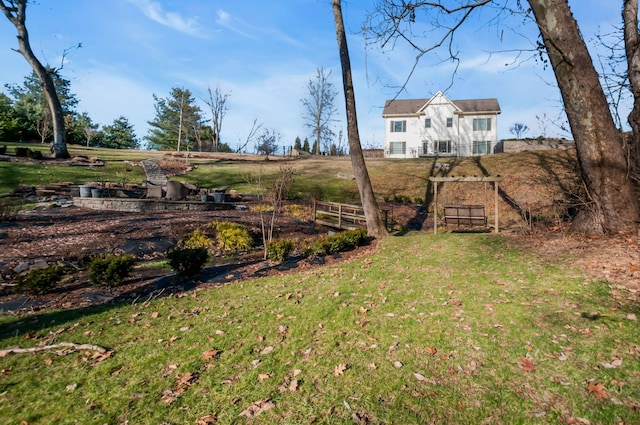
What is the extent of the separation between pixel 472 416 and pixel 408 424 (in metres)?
0.53

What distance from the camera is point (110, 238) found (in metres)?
9.63

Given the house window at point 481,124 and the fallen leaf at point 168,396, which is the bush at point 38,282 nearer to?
the fallen leaf at point 168,396

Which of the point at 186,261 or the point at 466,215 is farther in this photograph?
the point at 466,215

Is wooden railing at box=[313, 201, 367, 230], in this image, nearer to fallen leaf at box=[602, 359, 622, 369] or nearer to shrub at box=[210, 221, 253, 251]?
shrub at box=[210, 221, 253, 251]

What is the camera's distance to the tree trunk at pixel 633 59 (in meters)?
6.75

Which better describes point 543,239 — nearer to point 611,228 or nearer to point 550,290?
point 611,228

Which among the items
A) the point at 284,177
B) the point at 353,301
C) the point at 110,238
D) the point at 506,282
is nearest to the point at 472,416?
the point at 353,301

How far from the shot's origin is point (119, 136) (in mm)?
54469

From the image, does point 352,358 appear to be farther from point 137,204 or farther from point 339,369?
point 137,204

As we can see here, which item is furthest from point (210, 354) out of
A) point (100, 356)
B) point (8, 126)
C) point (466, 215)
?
point (8, 126)

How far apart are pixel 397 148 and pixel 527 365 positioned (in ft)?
131

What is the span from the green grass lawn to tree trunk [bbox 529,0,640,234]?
2.01 metres

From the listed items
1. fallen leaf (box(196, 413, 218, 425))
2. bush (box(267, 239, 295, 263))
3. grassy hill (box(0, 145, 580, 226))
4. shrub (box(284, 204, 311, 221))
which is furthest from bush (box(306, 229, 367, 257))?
grassy hill (box(0, 145, 580, 226))

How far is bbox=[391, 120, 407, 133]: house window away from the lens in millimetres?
41000
